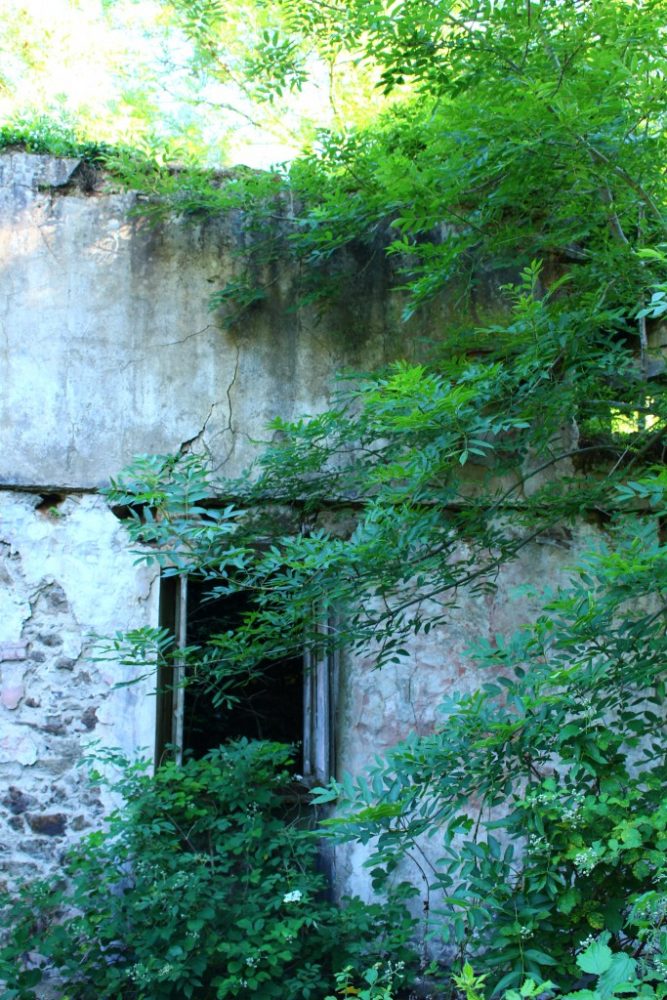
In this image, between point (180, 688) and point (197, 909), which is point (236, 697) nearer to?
point (180, 688)

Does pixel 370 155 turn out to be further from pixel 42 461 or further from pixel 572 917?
pixel 572 917

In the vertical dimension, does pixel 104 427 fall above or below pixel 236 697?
above

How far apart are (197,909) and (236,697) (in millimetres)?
1359

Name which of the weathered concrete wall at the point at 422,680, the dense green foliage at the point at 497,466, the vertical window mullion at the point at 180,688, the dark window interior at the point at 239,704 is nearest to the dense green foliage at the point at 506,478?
the dense green foliage at the point at 497,466

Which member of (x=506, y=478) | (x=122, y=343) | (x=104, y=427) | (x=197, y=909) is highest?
(x=122, y=343)

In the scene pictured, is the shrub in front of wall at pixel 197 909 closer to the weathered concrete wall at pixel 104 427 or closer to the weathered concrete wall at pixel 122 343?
the weathered concrete wall at pixel 104 427

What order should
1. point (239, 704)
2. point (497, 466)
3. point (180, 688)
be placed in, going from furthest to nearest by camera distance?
point (239, 704), point (180, 688), point (497, 466)

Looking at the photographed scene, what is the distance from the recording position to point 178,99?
8531 millimetres

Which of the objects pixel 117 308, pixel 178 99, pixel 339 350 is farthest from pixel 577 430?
pixel 178 99

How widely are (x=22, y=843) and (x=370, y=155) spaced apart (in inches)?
156

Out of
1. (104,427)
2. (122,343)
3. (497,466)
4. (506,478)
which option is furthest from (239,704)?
(497,466)

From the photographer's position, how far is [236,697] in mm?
5438

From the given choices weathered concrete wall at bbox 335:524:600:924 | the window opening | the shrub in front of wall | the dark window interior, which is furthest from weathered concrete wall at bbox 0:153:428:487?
the shrub in front of wall

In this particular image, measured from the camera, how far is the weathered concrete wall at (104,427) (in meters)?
5.05
